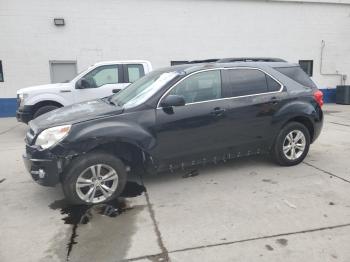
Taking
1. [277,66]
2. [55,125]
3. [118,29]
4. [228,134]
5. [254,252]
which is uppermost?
[118,29]

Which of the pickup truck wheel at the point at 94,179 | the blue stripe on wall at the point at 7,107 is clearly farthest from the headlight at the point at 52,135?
the blue stripe on wall at the point at 7,107

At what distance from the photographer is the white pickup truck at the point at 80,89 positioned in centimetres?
854

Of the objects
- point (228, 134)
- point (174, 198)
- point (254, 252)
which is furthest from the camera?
point (228, 134)

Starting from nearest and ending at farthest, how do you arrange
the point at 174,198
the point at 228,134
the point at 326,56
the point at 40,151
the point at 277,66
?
1. the point at 40,151
2. the point at 174,198
3. the point at 228,134
4. the point at 277,66
5. the point at 326,56

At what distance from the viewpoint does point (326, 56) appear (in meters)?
16.6

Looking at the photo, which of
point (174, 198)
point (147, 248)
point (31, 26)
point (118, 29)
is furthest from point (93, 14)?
point (147, 248)

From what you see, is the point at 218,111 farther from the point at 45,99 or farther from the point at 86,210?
the point at 45,99

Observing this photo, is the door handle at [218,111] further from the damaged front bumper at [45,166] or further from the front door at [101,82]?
the front door at [101,82]

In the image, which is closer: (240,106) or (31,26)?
(240,106)

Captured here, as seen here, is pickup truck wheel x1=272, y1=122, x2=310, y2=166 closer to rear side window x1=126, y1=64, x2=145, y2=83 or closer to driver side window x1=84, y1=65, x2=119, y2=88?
rear side window x1=126, y1=64, x2=145, y2=83

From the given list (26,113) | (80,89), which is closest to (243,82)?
(80,89)

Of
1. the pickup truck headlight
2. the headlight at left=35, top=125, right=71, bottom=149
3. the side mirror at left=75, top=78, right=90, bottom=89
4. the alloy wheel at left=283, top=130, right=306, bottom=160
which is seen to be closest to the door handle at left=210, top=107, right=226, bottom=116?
the alloy wheel at left=283, top=130, right=306, bottom=160

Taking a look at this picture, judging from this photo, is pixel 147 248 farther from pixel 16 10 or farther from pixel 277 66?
pixel 16 10

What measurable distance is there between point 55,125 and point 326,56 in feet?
52.0
